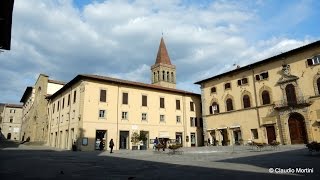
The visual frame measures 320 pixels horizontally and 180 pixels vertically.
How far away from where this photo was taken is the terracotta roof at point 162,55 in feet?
223

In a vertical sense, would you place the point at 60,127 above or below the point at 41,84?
below

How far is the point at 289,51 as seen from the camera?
1180 inches

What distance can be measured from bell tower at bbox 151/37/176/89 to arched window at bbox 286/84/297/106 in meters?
38.7

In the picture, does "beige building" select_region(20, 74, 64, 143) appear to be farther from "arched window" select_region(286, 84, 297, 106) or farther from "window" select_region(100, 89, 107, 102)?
"arched window" select_region(286, 84, 297, 106)

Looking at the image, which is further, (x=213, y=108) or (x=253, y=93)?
(x=213, y=108)

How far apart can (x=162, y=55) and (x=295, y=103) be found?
139ft

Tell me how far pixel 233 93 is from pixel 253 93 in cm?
296

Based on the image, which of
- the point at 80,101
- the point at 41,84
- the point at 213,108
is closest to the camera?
the point at 80,101

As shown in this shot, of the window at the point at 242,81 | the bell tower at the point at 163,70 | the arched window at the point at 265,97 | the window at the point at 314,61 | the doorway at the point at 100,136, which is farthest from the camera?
the bell tower at the point at 163,70

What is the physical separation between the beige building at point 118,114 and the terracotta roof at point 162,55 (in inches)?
1038

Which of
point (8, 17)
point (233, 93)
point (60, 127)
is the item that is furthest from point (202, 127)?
point (8, 17)

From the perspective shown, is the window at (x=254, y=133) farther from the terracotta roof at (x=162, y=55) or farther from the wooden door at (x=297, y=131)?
the terracotta roof at (x=162, y=55)

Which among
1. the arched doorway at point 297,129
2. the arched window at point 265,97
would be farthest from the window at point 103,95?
the arched doorway at point 297,129

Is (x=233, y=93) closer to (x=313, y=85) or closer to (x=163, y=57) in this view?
(x=313, y=85)
